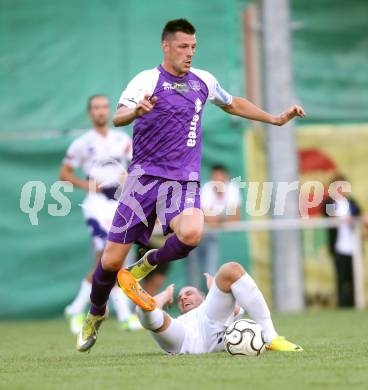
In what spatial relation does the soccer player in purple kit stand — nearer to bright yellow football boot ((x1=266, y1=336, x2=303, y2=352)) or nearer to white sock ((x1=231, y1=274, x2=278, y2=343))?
white sock ((x1=231, y1=274, x2=278, y2=343))

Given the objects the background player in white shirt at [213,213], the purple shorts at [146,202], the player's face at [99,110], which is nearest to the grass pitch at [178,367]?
the purple shorts at [146,202]

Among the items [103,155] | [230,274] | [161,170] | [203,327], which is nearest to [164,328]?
[203,327]

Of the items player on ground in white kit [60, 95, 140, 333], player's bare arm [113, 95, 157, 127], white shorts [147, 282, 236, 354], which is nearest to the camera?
player's bare arm [113, 95, 157, 127]

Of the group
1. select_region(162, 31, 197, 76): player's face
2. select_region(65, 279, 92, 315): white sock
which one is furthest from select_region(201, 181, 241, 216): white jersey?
select_region(162, 31, 197, 76): player's face

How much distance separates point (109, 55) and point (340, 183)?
378 cm

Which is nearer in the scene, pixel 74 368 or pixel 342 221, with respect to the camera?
pixel 74 368

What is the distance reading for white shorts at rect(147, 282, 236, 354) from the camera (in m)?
7.41

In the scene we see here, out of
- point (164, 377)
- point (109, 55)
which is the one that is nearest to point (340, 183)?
point (109, 55)

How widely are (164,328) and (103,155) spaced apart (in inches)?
191

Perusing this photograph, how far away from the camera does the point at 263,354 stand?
7.47 meters

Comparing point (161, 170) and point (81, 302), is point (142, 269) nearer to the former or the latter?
point (161, 170)

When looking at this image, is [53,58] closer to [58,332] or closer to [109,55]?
[109,55]

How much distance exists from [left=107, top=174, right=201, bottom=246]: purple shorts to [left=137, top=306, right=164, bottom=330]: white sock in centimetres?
75

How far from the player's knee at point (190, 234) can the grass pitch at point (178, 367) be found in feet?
2.58
